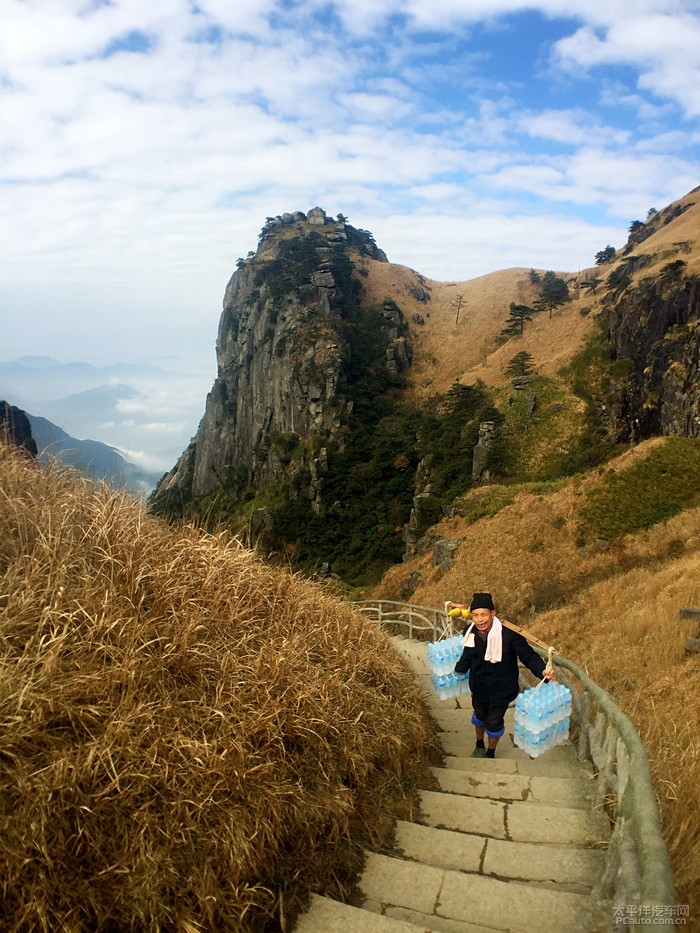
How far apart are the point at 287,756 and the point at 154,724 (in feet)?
3.22

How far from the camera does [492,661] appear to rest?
5.24 metres

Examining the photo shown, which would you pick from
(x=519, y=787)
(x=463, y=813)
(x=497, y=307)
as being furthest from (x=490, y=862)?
(x=497, y=307)

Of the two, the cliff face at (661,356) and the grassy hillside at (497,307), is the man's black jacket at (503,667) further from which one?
the grassy hillside at (497,307)

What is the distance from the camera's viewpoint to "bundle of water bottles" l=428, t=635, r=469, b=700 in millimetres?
6020

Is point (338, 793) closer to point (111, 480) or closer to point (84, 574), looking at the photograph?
point (84, 574)

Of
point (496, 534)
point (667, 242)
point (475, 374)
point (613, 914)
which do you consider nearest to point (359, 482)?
point (475, 374)

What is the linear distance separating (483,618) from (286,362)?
5400 centimetres

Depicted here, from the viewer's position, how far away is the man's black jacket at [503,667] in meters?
5.25

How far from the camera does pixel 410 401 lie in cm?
5669

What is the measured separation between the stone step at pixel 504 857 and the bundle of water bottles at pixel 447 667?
2.08 meters

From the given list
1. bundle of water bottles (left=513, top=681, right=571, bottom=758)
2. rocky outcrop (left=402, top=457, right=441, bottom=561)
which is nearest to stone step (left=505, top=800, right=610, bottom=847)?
bundle of water bottles (left=513, top=681, right=571, bottom=758)

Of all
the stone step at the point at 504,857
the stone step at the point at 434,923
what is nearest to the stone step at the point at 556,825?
the stone step at the point at 504,857

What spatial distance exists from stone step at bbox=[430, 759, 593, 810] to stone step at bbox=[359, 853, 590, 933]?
3.88 feet

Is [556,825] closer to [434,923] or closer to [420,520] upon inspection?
[434,923]
